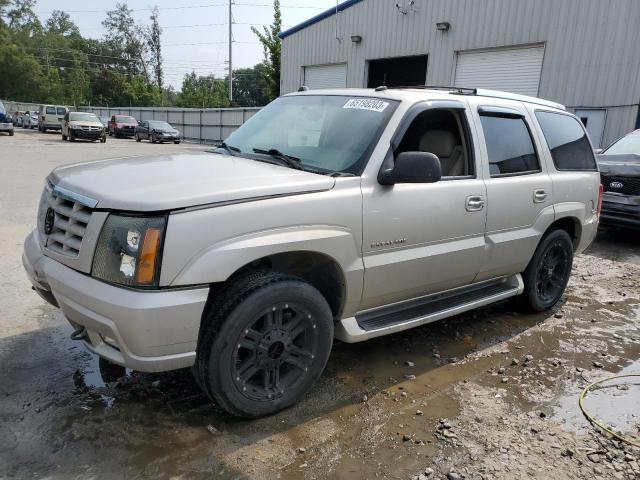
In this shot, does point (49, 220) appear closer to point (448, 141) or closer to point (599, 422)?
point (448, 141)

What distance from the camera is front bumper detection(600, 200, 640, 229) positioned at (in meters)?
8.09

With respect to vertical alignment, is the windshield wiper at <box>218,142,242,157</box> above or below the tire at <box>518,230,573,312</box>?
above

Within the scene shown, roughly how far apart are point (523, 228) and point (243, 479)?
3104 mm

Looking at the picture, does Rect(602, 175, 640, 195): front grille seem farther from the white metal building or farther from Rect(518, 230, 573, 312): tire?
the white metal building

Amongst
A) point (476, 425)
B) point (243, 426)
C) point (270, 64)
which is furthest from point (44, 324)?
point (270, 64)

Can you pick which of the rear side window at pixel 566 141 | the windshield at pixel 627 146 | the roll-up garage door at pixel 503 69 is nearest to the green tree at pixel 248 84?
the roll-up garage door at pixel 503 69

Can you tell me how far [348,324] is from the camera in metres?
Result: 3.33

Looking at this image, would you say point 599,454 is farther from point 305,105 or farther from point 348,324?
point 305,105

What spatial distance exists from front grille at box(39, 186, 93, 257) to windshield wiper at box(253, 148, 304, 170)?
50.5 inches

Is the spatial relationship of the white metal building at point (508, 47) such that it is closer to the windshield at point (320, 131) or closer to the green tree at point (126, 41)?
the windshield at point (320, 131)

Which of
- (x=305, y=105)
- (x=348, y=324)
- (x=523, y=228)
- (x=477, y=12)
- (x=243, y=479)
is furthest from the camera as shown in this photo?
(x=477, y=12)

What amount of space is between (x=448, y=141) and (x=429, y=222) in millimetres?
852

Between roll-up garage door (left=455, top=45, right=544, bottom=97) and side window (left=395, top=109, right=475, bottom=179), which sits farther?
roll-up garage door (left=455, top=45, right=544, bottom=97)

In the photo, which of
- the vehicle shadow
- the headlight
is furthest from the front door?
the headlight
